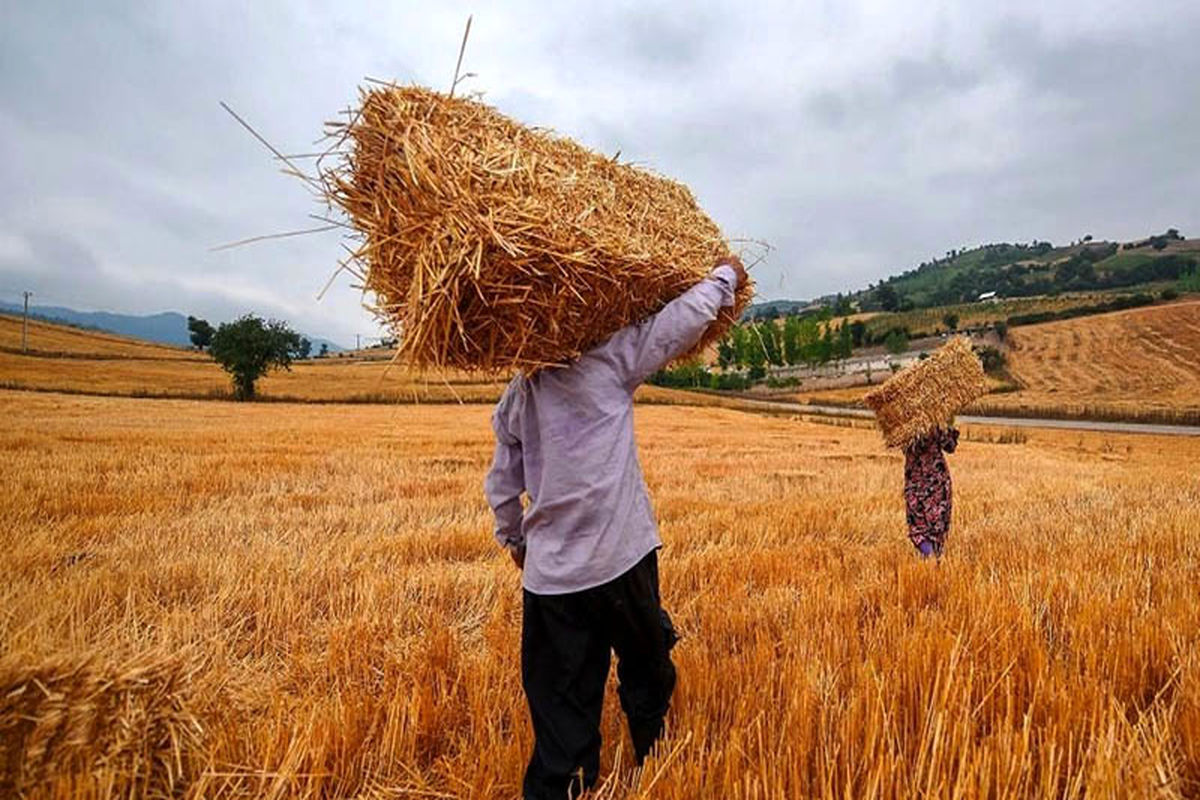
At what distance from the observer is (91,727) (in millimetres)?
1734

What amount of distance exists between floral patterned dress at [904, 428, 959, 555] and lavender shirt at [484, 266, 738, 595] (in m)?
4.27

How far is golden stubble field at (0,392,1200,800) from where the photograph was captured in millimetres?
1872

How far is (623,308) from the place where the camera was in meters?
2.69

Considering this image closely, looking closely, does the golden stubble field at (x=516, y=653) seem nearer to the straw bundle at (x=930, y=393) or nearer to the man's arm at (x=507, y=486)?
the man's arm at (x=507, y=486)

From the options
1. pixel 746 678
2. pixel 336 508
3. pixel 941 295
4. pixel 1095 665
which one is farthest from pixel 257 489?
pixel 941 295

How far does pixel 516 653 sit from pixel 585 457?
60.1 inches

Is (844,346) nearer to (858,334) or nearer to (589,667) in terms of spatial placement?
(858,334)

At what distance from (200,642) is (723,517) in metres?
5.45

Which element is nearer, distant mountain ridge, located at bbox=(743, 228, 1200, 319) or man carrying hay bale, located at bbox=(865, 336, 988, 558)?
man carrying hay bale, located at bbox=(865, 336, 988, 558)

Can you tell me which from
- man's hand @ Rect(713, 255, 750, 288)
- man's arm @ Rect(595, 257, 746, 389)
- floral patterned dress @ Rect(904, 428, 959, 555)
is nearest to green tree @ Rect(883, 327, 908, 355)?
floral patterned dress @ Rect(904, 428, 959, 555)

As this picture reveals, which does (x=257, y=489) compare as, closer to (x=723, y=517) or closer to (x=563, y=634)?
(x=723, y=517)

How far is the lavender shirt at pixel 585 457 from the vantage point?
239cm

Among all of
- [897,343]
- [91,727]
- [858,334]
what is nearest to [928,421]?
[91,727]

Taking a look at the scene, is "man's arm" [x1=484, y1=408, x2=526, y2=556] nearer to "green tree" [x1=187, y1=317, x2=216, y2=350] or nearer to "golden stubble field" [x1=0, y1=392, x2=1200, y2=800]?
"golden stubble field" [x1=0, y1=392, x2=1200, y2=800]
